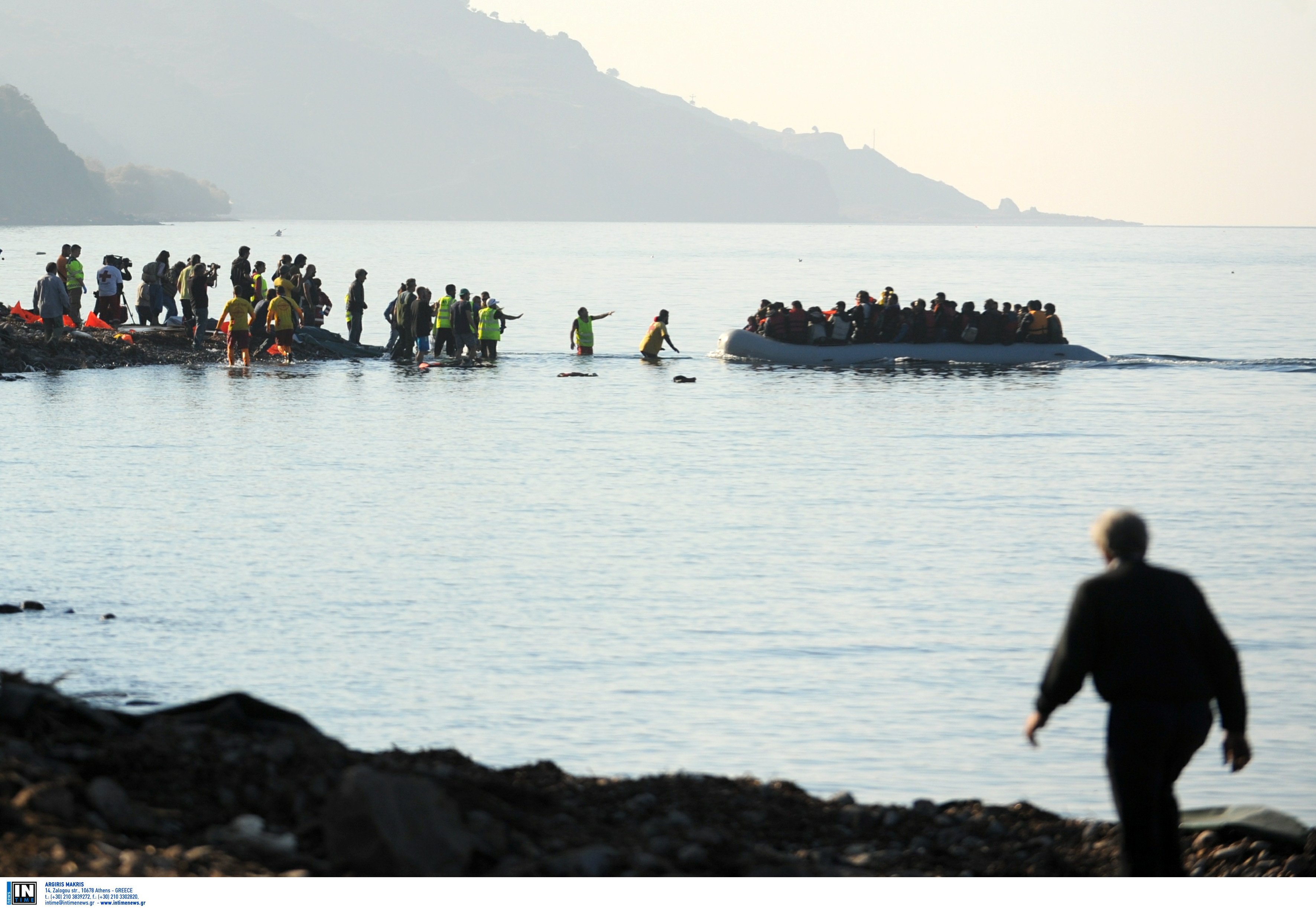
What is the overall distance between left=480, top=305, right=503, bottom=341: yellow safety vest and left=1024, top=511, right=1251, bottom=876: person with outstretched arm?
2978 cm

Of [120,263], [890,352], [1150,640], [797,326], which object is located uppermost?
[120,263]

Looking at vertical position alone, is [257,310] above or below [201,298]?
below

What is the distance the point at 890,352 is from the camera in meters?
35.6

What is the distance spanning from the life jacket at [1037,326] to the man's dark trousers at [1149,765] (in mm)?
30950

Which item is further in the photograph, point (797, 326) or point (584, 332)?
point (584, 332)

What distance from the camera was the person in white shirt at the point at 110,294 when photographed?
32156 mm

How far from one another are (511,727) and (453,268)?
377 feet

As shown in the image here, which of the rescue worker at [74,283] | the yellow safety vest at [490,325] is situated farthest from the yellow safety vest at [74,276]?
the yellow safety vest at [490,325]

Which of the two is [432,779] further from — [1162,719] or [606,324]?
[606,324]

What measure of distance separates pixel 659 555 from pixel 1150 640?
31.2 ft

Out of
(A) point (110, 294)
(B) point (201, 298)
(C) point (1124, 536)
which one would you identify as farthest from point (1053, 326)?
(C) point (1124, 536)

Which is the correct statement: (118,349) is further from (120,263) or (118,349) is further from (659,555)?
(659,555)

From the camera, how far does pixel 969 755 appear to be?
9367mm

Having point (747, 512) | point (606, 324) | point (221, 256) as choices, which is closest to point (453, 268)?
point (221, 256)
